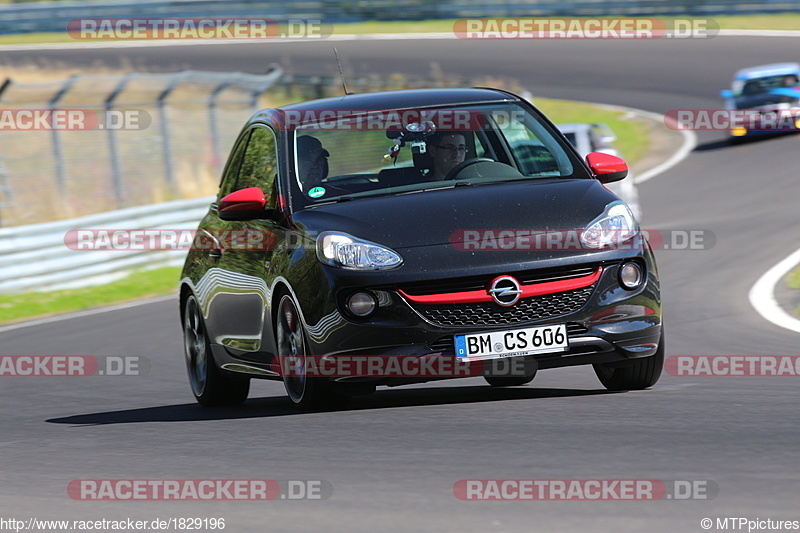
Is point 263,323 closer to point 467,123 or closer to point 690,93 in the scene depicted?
point 467,123

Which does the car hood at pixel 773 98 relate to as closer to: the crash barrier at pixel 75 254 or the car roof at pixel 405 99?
the crash barrier at pixel 75 254

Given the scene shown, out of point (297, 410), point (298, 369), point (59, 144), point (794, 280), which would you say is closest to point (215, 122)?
point (59, 144)

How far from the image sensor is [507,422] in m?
6.44

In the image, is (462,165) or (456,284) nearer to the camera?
(456,284)

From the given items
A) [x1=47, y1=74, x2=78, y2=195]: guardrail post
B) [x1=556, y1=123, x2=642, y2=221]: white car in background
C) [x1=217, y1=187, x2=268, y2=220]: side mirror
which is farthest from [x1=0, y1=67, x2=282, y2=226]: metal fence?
[x1=217, y1=187, x2=268, y2=220]: side mirror

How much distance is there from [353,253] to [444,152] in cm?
112

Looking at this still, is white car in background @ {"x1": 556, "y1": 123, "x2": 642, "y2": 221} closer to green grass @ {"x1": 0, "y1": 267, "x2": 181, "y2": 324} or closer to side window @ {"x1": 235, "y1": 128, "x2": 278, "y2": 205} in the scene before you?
green grass @ {"x1": 0, "y1": 267, "x2": 181, "y2": 324}

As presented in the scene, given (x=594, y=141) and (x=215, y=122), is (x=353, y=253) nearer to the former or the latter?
(x=594, y=141)

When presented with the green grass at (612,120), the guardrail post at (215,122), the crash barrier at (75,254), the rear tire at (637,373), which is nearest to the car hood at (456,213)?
the rear tire at (637,373)

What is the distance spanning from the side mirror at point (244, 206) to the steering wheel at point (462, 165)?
0.96 m

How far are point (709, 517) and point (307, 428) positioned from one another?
2.63 meters

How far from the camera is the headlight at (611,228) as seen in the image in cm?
689

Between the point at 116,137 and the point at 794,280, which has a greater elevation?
the point at 116,137

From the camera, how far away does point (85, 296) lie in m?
17.1
